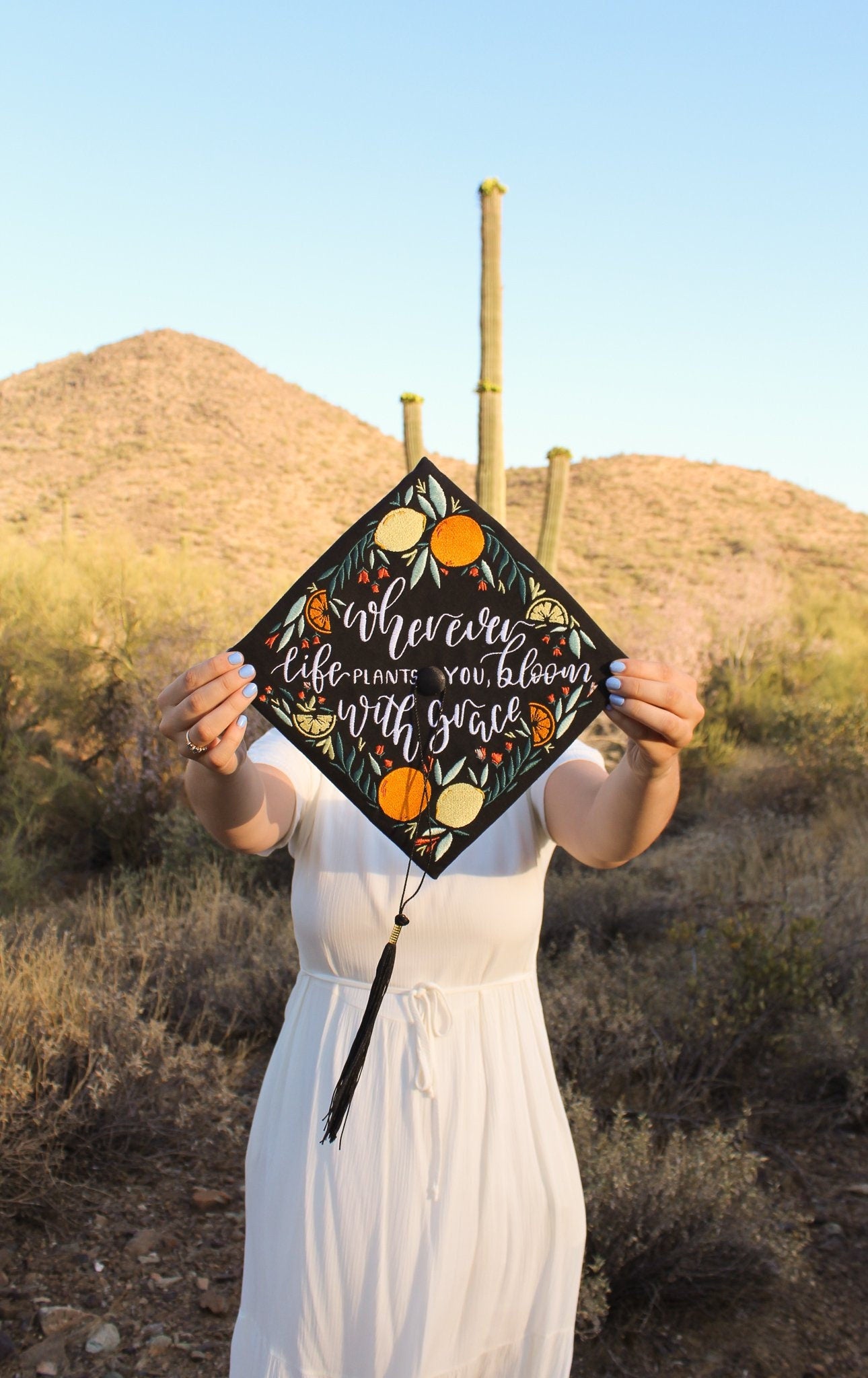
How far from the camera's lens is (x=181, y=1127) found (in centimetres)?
446

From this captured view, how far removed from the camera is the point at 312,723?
1.95m

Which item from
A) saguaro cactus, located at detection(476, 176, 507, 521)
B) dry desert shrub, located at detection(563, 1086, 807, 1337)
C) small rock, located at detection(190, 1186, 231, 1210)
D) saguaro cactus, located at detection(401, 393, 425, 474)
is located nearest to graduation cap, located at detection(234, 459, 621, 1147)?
dry desert shrub, located at detection(563, 1086, 807, 1337)

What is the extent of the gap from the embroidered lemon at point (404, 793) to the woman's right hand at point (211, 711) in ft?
0.91

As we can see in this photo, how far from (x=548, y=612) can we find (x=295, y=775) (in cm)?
58

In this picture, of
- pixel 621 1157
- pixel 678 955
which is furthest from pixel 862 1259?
pixel 678 955

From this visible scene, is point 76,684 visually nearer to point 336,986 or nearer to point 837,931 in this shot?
point 837,931

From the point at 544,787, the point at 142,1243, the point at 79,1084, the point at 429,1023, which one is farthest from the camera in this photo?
the point at 79,1084

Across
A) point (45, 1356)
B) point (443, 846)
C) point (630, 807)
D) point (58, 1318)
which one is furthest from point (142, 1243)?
point (630, 807)

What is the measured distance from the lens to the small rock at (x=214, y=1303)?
3.56 m

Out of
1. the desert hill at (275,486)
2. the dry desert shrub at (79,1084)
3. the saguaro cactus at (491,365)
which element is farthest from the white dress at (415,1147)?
the desert hill at (275,486)

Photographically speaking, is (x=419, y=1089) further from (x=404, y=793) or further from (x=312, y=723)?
(x=312, y=723)

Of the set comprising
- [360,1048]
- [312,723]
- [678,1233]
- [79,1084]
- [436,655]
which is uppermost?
[436,655]

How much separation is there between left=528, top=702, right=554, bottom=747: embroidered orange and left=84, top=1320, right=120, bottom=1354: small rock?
265 cm

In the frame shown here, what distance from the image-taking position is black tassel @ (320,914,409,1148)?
182 centimetres
